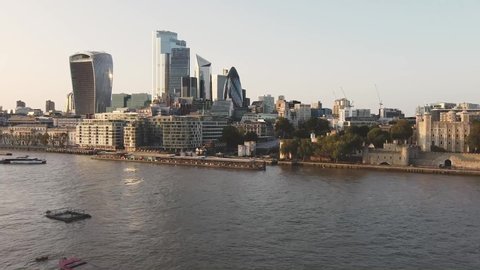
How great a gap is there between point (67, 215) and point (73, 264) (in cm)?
802

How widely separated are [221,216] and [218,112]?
334 ft

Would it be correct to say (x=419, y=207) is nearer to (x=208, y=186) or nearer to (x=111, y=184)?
(x=208, y=186)

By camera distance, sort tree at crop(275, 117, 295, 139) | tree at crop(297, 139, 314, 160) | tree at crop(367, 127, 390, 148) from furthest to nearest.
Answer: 1. tree at crop(275, 117, 295, 139)
2. tree at crop(367, 127, 390, 148)
3. tree at crop(297, 139, 314, 160)

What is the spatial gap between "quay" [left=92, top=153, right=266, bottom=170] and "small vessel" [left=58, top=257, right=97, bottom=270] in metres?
30.7

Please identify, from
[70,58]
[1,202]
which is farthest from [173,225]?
[70,58]

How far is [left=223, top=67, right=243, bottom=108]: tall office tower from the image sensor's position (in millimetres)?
141750

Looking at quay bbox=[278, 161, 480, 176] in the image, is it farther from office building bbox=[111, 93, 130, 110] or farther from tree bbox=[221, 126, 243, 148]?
office building bbox=[111, 93, 130, 110]

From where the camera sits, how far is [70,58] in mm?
127938

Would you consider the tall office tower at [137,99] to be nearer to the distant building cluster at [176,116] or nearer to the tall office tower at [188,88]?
the distant building cluster at [176,116]

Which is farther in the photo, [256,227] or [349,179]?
[349,179]

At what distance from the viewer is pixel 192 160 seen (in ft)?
178

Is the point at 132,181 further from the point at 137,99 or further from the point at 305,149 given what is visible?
the point at 137,99

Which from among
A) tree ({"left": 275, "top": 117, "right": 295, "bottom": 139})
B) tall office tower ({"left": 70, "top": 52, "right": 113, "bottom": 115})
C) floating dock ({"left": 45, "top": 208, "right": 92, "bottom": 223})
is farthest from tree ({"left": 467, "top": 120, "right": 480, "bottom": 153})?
tall office tower ({"left": 70, "top": 52, "right": 113, "bottom": 115})

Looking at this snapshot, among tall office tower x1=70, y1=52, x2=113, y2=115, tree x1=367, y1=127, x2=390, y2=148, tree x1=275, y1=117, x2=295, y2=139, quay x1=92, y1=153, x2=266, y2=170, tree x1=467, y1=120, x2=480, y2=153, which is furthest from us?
tall office tower x1=70, y1=52, x2=113, y2=115
